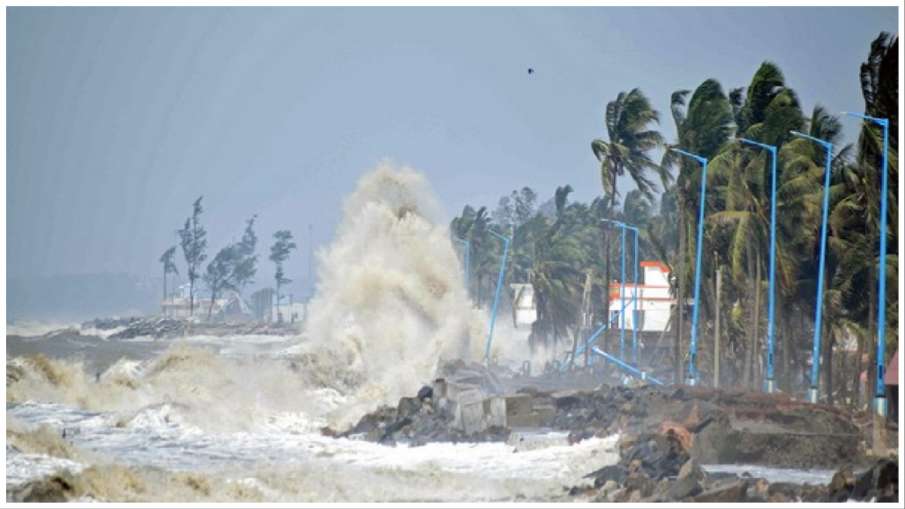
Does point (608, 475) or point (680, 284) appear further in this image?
point (680, 284)

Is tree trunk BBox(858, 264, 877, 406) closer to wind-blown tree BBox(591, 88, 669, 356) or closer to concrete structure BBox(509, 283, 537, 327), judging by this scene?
wind-blown tree BBox(591, 88, 669, 356)

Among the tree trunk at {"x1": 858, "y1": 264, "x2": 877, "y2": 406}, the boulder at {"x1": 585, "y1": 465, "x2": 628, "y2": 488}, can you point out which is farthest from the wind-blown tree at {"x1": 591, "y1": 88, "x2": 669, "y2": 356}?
the boulder at {"x1": 585, "y1": 465, "x2": 628, "y2": 488}

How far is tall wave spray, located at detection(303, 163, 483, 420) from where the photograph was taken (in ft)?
158

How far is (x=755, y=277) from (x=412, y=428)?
34.7 feet

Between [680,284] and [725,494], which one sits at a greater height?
[680,284]

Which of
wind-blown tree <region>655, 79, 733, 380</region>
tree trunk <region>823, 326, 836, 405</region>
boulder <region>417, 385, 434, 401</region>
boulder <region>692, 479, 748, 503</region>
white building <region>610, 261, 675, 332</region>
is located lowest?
boulder <region>692, 479, 748, 503</region>

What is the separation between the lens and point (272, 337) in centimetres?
7094

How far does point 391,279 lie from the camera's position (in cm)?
4916

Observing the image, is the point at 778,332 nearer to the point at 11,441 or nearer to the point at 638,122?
the point at 638,122

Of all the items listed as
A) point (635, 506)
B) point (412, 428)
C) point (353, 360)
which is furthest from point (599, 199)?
point (635, 506)

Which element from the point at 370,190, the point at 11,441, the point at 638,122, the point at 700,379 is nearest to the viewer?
the point at 11,441

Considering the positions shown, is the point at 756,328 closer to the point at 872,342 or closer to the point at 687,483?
the point at 872,342

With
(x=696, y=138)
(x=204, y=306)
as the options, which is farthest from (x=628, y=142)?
(x=204, y=306)

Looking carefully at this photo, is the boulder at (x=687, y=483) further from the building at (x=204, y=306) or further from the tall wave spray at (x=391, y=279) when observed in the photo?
the building at (x=204, y=306)
